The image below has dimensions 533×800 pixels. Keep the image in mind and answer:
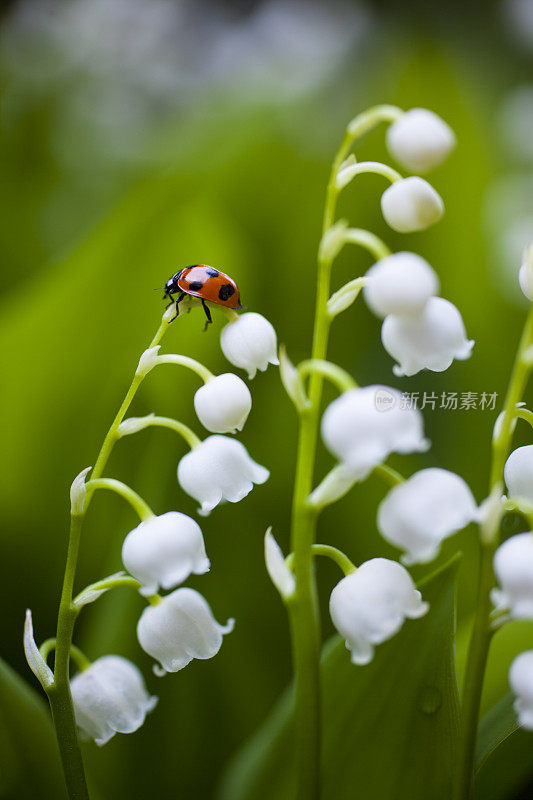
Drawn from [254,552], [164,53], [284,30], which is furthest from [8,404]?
[284,30]

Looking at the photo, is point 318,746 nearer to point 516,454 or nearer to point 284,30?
point 516,454

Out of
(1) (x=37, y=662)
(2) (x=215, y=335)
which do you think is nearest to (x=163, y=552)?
(1) (x=37, y=662)

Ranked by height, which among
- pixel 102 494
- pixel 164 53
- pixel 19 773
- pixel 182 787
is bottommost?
pixel 182 787

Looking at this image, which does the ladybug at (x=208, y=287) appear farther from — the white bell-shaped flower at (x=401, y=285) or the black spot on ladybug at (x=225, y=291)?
the white bell-shaped flower at (x=401, y=285)

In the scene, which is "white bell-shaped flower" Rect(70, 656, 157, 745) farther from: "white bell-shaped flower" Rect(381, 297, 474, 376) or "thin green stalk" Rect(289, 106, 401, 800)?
"white bell-shaped flower" Rect(381, 297, 474, 376)

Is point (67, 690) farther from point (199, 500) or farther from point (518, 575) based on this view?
point (518, 575)
